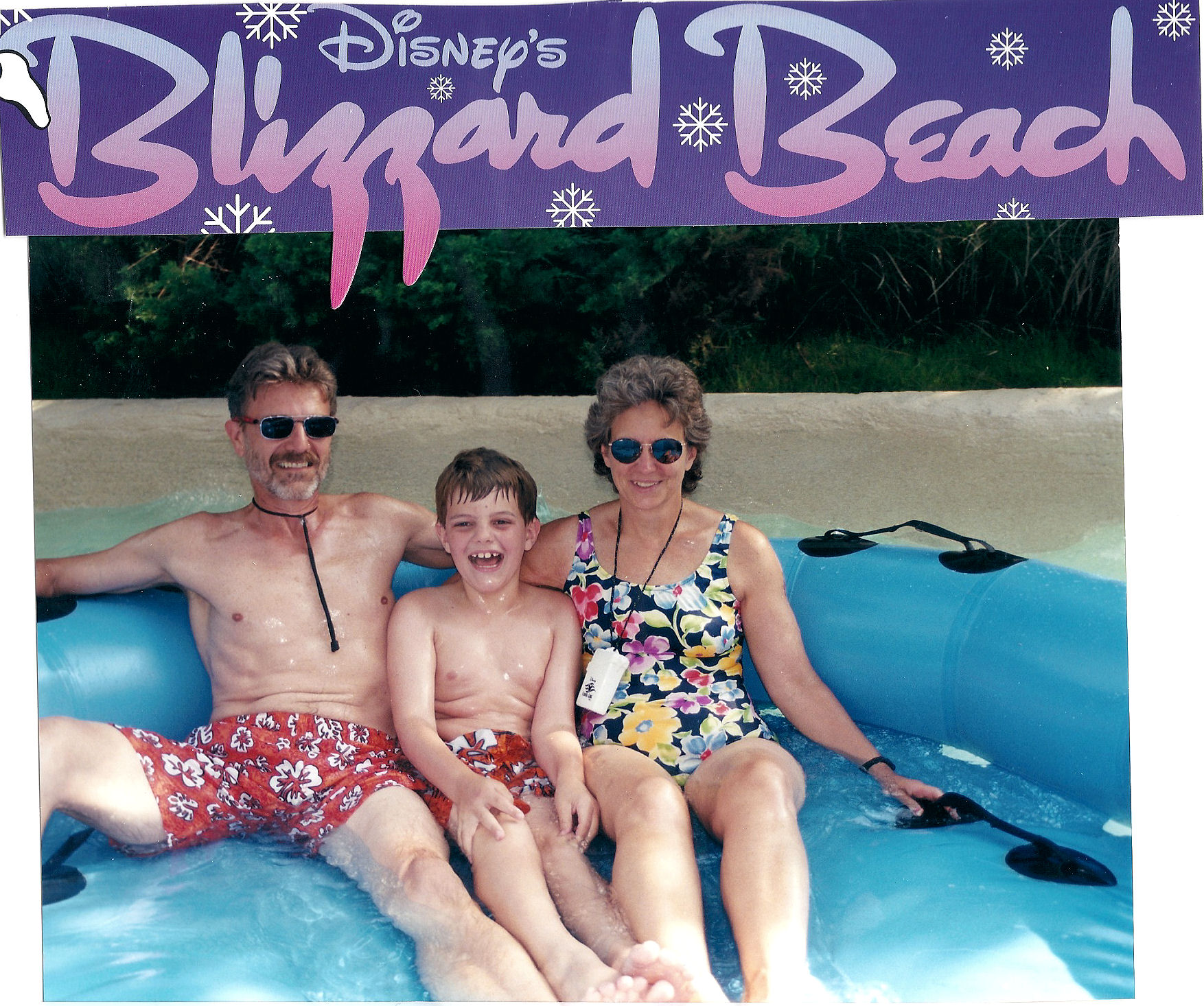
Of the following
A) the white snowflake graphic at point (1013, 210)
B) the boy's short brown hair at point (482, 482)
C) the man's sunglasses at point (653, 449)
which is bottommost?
the boy's short brown hair at point (482, 482)

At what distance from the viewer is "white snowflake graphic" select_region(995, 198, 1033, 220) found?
107 inches

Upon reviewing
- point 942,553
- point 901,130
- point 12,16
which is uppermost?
point 12,16

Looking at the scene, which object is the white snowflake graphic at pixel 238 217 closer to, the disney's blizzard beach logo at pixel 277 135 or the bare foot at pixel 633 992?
the disney's blizzard beach logo at pixel 277 135

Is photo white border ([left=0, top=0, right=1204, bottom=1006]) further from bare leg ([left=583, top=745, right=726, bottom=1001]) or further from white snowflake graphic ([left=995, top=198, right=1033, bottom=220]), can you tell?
bare leg ([left=583, top=745, right=726, bottom=1001])

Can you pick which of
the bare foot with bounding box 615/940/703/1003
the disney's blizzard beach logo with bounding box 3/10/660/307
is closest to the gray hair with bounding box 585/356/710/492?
the disney's blizzard beach logo with bounding box 3/10/660/307

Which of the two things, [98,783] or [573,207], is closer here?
[98,783]

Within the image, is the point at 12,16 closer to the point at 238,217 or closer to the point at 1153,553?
the point at 238,217

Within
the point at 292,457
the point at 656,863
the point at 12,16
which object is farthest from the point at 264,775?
the point at 12,16

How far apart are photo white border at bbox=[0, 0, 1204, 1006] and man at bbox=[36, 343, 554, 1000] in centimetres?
16

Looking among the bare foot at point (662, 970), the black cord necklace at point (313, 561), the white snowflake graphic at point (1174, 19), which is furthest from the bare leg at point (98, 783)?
the white snowflake graphic at point (1174, 19)

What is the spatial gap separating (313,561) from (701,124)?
1.47m

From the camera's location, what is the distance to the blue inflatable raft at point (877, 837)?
2.38 m

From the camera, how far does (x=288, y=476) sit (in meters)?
2.86

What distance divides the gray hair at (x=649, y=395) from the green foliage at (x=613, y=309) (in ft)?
2.23
